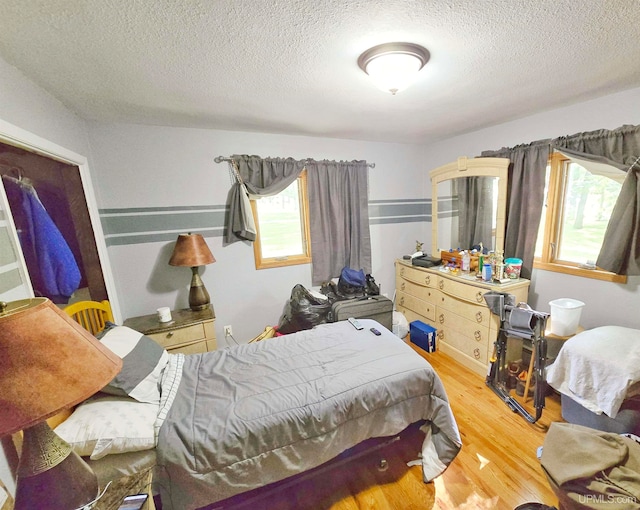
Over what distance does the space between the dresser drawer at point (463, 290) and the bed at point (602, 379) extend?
651mm

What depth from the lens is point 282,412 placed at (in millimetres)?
1264

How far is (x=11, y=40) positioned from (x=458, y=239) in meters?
3.59

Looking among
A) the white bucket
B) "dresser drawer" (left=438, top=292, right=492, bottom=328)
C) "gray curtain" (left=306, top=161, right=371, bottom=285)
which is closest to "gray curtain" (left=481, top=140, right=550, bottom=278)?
the white bucket

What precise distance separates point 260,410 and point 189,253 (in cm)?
152

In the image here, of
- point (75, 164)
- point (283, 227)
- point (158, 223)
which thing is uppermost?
point (75, 164)

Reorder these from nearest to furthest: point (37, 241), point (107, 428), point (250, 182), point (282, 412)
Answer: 1. point (107, 428)
2. point (282, 412)
3. point (37, 241)
4. point (250, 182)

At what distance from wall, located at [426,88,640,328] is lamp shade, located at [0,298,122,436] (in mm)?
3184

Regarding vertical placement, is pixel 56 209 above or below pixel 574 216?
above

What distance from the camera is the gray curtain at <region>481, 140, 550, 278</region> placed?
7.56ft

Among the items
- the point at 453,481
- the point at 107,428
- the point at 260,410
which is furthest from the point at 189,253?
the point at 453,481

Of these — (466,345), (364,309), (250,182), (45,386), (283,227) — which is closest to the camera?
(45,386)

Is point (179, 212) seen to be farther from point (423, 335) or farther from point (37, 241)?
point (423, 335)

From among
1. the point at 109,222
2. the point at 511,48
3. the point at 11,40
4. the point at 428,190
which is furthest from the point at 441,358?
the point at 11,40

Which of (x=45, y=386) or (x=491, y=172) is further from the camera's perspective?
(x=491, y=172)
